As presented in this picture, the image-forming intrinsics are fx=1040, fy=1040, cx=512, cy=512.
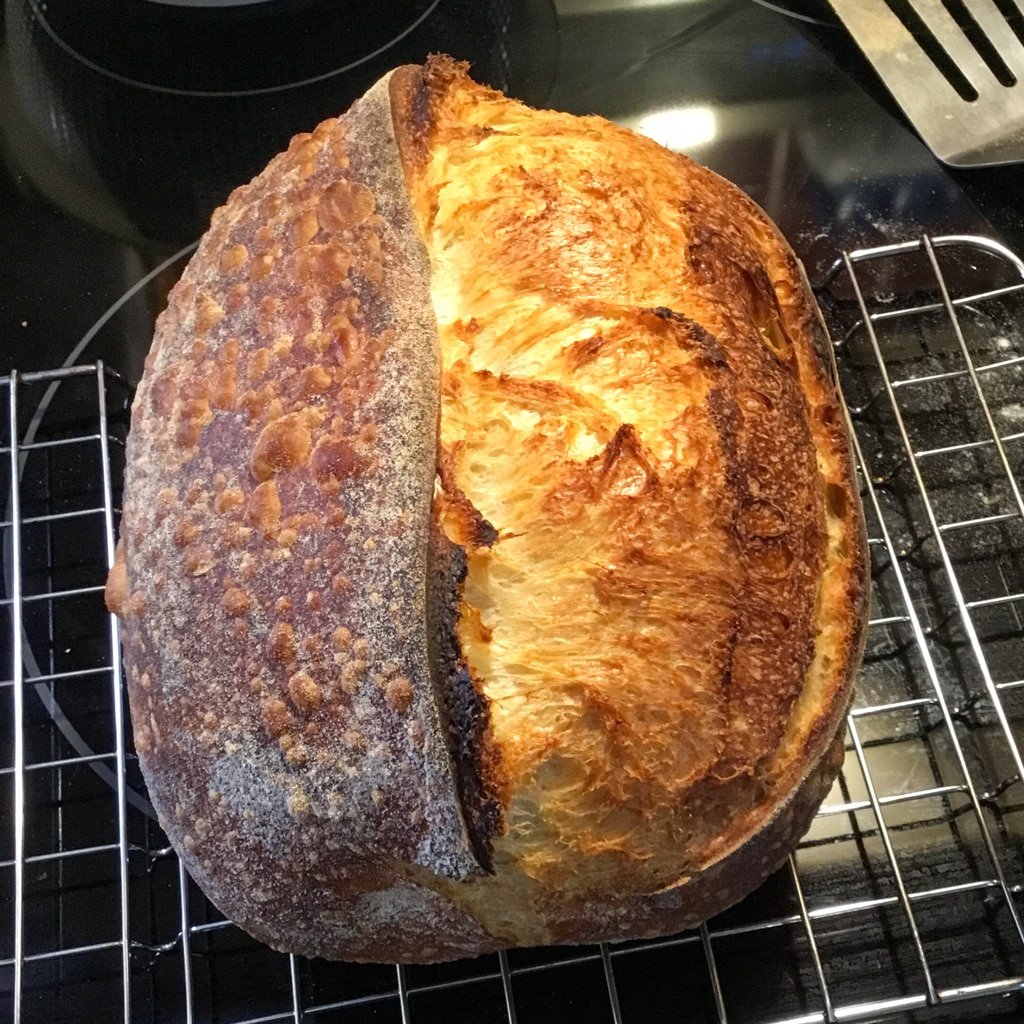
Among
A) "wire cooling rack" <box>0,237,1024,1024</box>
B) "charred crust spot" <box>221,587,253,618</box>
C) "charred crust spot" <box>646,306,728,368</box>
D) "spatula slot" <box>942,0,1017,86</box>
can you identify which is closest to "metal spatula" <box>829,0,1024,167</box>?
"spatula slot" <box>942,0,1017,86</box>

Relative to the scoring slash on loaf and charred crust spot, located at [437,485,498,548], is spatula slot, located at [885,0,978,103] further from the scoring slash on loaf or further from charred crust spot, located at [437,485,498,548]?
charred crust spot, located at [437,485,498,548]

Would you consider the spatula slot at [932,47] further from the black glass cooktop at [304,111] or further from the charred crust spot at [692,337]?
the charred crust spot at [692,337]

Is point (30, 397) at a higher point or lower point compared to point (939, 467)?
lower

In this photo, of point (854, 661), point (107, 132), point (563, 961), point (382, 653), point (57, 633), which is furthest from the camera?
point (107, 132)

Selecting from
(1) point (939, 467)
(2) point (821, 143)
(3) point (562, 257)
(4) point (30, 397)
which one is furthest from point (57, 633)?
(2) point (821, 143)

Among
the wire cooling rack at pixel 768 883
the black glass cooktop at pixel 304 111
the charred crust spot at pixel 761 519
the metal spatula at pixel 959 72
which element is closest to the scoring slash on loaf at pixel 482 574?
the charred crust spot at pixel 761 519

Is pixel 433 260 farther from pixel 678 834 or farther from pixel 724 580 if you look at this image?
pixel 678 834
